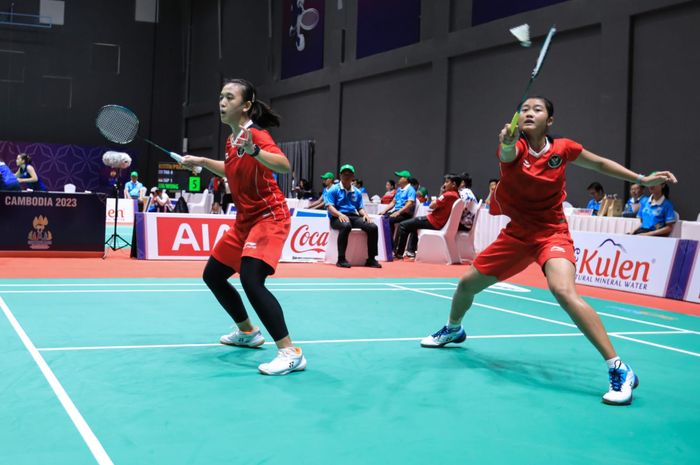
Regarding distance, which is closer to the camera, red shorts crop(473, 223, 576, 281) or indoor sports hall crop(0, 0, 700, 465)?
indoor sports hall crop(0, 0, 700, 465)


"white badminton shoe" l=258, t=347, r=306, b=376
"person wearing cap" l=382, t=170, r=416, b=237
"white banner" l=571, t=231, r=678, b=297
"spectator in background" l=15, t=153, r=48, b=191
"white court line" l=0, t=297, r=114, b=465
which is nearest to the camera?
"white court line" l=0, t=297, r=114, b=465

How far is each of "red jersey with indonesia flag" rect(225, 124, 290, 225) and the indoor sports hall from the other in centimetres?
1

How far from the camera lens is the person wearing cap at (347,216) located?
11.1 metres

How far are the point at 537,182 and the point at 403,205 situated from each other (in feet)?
31.5

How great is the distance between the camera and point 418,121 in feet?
62.8

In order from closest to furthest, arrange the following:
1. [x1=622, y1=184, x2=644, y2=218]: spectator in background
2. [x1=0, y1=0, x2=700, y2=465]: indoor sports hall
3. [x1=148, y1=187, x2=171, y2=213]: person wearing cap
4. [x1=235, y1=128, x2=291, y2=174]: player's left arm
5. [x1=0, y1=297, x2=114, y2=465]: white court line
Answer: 1. [x1=0, y1=297, x2=114, y2=465]: white court line
2. [x1=0, y1=0, x2=700, y2=465]: indoor sports hall
3. [x1=235, y1=128, x2=291, y2=174]: player's left arm
4. [x1=622, y1=184, x2=644, y2=218]: spectator in background
5. [x1=148, y1=187, x2=171, y2=213]: person wearing cap

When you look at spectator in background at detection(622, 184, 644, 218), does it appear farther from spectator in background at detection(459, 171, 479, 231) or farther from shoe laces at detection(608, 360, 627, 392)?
shoe laces at detection(608, 360, 627, 392)

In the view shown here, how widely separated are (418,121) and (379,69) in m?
2.32

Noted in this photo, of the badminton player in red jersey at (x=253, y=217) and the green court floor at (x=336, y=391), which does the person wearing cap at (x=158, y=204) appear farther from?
the badminton player in red jersey at (x=253, y=217)

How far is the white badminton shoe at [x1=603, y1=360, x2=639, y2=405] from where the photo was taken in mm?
3635

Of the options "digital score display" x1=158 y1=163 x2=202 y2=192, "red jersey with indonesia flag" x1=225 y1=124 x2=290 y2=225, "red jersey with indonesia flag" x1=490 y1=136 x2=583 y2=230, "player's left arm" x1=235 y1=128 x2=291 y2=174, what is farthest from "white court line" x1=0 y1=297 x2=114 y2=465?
"digital score display" x1=158 y1=163 x2=202 y2=192

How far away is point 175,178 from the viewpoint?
27656 millimetres

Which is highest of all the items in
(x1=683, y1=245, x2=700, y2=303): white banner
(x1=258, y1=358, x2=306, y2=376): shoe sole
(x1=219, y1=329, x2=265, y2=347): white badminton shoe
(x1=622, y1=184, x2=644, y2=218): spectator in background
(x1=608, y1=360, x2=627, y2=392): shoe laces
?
(x1=622, y1=184, x2=644, y2=218): spectator in background

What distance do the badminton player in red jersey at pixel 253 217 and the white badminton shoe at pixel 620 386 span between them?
1.57m
